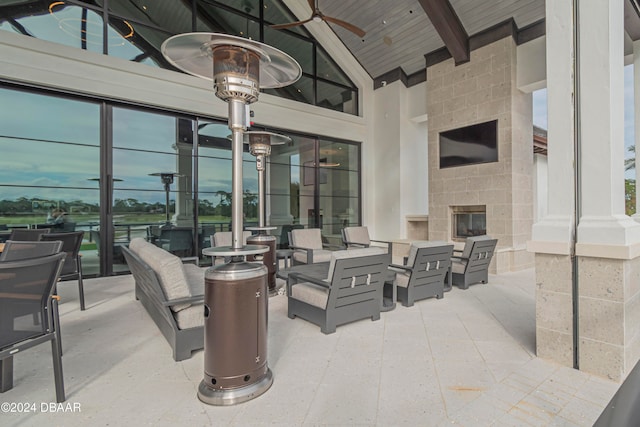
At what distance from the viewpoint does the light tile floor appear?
5.94 feet

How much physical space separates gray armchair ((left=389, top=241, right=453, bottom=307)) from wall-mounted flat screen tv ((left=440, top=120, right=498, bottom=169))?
3440 millimetres

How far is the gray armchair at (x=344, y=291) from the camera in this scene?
3.00m

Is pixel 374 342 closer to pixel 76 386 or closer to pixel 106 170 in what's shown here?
pixel 76 386

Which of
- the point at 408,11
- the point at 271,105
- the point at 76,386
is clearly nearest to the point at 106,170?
the point at 271,105

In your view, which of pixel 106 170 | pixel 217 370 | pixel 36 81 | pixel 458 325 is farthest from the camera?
pixel 106 170

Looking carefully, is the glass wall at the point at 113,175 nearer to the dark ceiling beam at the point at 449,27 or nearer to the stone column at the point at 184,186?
the stone column at the point at 184,186

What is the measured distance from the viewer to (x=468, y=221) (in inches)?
279

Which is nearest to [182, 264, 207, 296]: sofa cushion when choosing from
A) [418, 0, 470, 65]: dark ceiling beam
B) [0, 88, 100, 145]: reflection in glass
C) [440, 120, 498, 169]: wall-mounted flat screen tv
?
[0, 88, 100, 145]: reflection in glass

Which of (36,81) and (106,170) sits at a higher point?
(36,81)

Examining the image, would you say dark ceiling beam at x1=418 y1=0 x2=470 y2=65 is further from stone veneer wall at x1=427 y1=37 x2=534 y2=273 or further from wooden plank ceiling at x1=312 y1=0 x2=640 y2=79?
stone veneer wall at x1=427 y1=37 x2=534 y2=273

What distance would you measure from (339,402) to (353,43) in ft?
28.7

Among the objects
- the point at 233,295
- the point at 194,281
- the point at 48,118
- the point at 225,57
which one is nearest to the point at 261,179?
the point at 194,281

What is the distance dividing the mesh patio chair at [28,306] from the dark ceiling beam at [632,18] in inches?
253

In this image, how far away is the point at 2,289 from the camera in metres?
1.63
